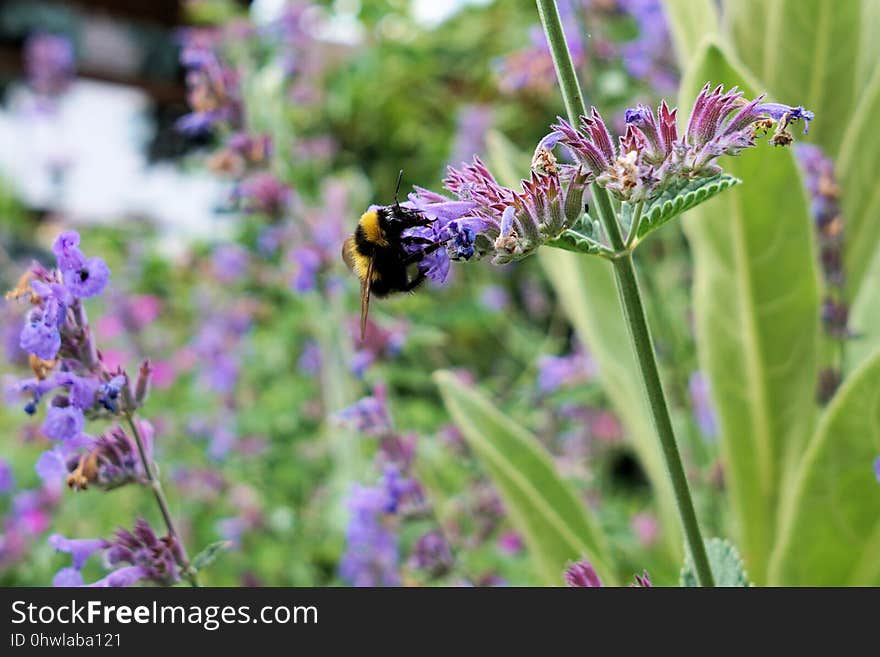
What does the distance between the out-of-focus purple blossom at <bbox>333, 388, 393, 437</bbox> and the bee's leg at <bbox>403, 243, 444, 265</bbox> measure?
1.00ft

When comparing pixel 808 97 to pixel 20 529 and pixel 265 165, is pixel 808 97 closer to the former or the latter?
pixel 265 165

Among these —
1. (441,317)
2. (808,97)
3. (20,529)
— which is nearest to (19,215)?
(20,529)

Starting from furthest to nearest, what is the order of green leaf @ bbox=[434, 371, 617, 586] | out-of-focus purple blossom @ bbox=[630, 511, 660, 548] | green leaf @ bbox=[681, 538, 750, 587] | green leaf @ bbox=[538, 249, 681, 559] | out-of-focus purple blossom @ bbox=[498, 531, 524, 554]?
out-of-focus purple blossom @ bbox=[630, 511, 660, 548], out-of-focus purple blossom @ bbox=[498, 531, 524, 554], green leaf @ bbox=[538, 249, 681, 559], green leaf @ bbox=[434, 371, 617, 586], green leaf @ bbox=[681, 538, 750, 587]

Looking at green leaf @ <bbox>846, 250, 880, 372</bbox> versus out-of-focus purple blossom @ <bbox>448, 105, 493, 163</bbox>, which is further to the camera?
out-of-focus purple blossom @ <bbox>448, 105, 493, 163</bbox>

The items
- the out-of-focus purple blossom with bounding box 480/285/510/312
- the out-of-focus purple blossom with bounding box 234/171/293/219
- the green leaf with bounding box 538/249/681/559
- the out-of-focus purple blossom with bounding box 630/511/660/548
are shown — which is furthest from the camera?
the out-of-focus purple blossom with bounding box 480/285/510/312

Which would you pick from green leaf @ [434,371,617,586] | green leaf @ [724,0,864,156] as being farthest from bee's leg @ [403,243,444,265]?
green leaf @ [724,0,864,156]

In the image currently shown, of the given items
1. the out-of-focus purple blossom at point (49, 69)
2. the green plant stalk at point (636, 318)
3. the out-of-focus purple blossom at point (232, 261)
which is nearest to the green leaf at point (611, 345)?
the green plant stalk at point (636, 318)

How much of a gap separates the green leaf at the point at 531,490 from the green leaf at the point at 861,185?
56 cm

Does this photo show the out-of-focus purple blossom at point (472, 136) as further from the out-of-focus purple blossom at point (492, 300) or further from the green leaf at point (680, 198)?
the green leaf at point (680, 198)

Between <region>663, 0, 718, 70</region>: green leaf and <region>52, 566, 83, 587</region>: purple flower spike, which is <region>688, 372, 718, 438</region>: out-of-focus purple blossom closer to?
<region>663, 0, 718, 70</region>: green leaf

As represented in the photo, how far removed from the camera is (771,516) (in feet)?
4.14

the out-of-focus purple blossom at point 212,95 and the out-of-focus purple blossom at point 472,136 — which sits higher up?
the out-of-focus purple blossom at point 472,136

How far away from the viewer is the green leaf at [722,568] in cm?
70

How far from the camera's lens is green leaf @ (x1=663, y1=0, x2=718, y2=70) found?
1.19 metres
